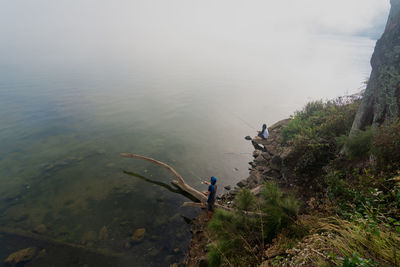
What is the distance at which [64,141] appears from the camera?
58.9 feet

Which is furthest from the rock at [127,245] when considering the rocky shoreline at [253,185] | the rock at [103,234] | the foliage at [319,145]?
the foliage at [319,145]

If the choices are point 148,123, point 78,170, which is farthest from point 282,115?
point 78,170

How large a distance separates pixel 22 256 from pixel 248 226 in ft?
31.1

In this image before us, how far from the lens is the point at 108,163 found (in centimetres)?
1513

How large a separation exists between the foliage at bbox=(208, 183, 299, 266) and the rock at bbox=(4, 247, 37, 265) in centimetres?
781

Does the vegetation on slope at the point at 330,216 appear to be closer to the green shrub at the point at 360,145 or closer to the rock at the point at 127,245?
the green shrub at the point at 360,145

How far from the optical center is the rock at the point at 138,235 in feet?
29.9

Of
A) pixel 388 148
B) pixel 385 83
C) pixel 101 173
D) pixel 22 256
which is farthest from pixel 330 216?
pixel 101 173

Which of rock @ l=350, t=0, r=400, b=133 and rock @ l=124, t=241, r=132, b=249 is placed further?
rock @ l=124, t=241, r=132, b=249

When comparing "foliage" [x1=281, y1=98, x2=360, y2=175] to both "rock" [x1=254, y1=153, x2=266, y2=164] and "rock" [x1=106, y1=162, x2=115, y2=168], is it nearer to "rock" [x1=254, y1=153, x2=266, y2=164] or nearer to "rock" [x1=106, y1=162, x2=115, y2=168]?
"rock" [x1=254, y1=153, x2=266, y2=164]

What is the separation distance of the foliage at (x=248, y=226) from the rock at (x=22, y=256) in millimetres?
7815

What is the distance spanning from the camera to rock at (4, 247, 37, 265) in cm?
Result: 792

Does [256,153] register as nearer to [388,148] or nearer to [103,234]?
[388,148]

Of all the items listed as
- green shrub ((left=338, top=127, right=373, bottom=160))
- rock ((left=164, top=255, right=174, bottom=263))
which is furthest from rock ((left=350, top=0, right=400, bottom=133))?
rock ((left=164, top=255, right=174, bottom=263))
